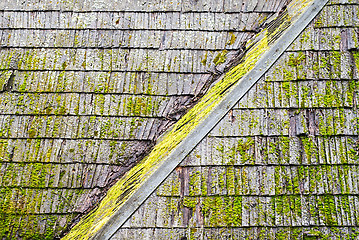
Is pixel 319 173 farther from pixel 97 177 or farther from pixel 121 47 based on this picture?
pixel 121 47

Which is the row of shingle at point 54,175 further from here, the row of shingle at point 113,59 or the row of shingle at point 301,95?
the row of shingle at point 301,95

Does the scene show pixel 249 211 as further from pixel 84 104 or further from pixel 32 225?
pixel 32 225

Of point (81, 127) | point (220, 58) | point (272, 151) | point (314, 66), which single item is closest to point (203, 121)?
point (272, 151)

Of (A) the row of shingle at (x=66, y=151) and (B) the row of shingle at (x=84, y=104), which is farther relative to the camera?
(B) the row of shingle at (x=84, y=104)

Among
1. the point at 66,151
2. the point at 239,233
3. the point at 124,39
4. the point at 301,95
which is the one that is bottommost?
the point at 239,233

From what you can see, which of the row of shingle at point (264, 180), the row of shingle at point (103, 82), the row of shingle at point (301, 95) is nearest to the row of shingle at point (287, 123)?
the row of shingle at point (301, 95)

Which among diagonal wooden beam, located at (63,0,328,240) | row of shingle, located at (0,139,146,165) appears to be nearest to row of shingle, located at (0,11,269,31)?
diagonal wooden beam, located at (63,0,328,240)
